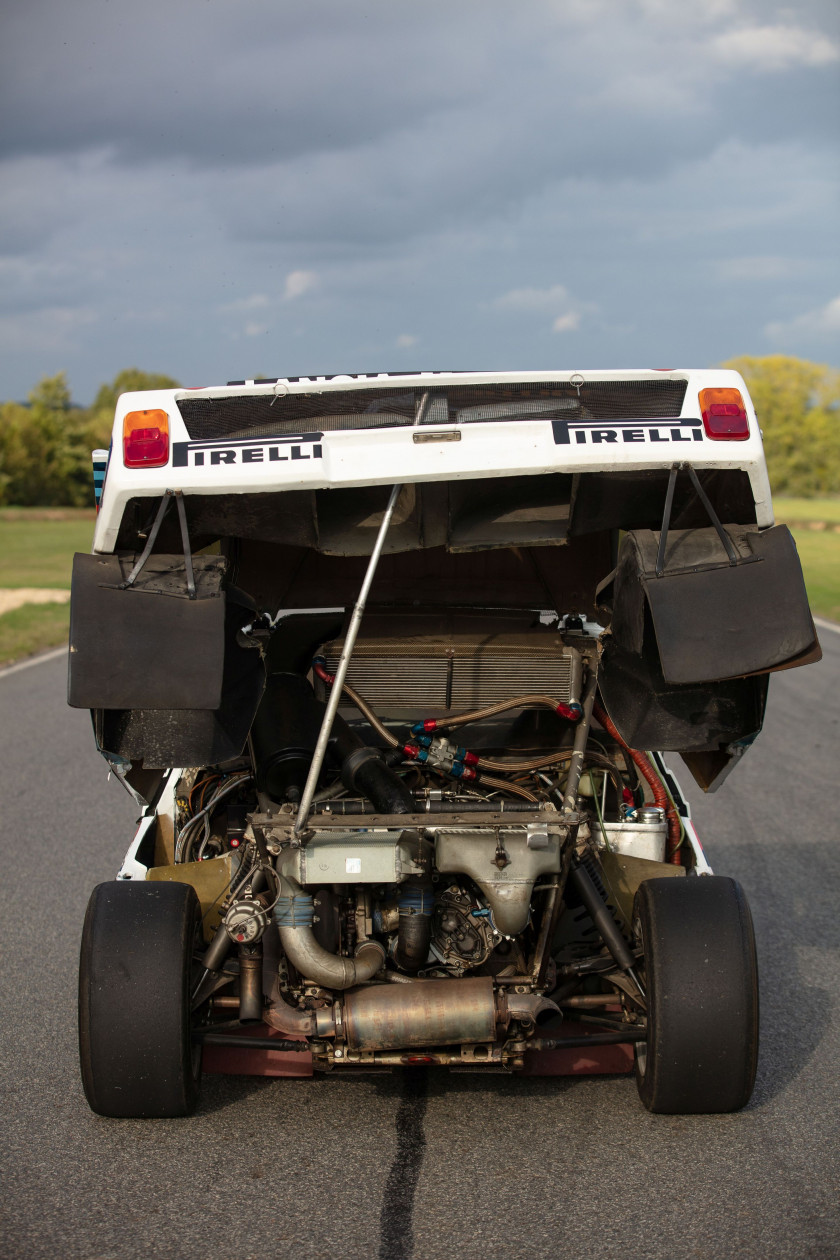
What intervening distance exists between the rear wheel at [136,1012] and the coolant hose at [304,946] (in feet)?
1.10

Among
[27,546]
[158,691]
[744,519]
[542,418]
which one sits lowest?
[27,546]

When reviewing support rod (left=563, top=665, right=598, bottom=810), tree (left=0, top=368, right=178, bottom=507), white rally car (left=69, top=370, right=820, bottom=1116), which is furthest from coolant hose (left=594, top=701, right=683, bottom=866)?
tree (left=0, top=368, right=178, bottom=507)

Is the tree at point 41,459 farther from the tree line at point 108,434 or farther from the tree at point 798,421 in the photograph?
the tree at point 798,421

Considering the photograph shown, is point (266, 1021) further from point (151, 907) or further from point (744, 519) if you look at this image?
point (744, 519)

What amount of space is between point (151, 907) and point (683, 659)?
193 centimetres

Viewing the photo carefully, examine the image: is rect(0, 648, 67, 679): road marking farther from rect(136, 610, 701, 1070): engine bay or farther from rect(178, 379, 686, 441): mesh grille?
rect(178, 379, 686, 441): mesh grille

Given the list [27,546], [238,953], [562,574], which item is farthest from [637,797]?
[27,546]

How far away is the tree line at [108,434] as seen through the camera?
78.5 metres

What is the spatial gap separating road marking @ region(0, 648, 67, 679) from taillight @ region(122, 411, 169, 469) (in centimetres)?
1214

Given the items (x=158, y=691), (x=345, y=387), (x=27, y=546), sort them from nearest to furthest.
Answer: (x=158, y=691) < (x=345, y=387) < (x=27, y=546)

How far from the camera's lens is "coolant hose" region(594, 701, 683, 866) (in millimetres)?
5285

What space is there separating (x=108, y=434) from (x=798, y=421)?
196 ft

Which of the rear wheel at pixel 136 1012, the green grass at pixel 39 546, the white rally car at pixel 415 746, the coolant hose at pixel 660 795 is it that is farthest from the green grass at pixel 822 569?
the green grass at pixel 39 546

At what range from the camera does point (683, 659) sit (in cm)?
392
